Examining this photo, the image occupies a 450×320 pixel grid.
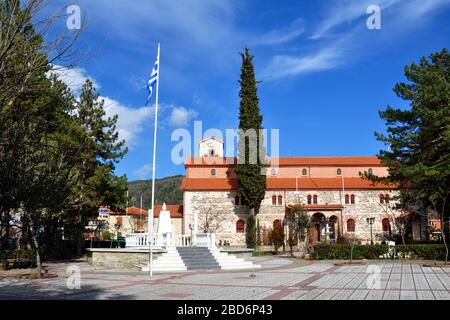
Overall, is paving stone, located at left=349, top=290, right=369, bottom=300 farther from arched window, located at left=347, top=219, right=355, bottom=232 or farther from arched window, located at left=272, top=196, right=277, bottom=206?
arched window, located at left=347, top=219, right=355, bottom=232

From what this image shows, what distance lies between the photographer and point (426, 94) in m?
30.5

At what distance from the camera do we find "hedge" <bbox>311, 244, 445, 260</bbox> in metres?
29.2

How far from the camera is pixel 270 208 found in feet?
183

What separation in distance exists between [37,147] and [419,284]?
13.0 meters

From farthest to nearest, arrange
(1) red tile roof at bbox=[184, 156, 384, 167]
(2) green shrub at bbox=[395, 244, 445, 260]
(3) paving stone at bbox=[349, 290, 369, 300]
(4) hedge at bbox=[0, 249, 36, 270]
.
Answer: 1. (1) red tile roof at bbox=[184, 156, 384, 167]
2. (2) green shrub at bbox=[395, 244, 445, 260]
3. (4) hedge at bbox=[0, 249, 36, 270]
4. (3) paving stone at bbox=[349, 290, 369, 300]

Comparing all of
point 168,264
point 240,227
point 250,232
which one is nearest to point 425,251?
point 168,264

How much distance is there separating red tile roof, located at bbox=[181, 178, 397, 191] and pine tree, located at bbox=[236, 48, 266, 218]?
655cm

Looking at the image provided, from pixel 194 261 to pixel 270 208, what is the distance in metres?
34.6

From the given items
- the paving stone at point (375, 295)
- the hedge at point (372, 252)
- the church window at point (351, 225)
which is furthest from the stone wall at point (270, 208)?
the paving stone at point (375, 295)


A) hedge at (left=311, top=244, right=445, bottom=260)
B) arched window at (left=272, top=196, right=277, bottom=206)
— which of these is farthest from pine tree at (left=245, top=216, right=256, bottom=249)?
hedge at (left=311, top=244, right=445, bottom=260)
